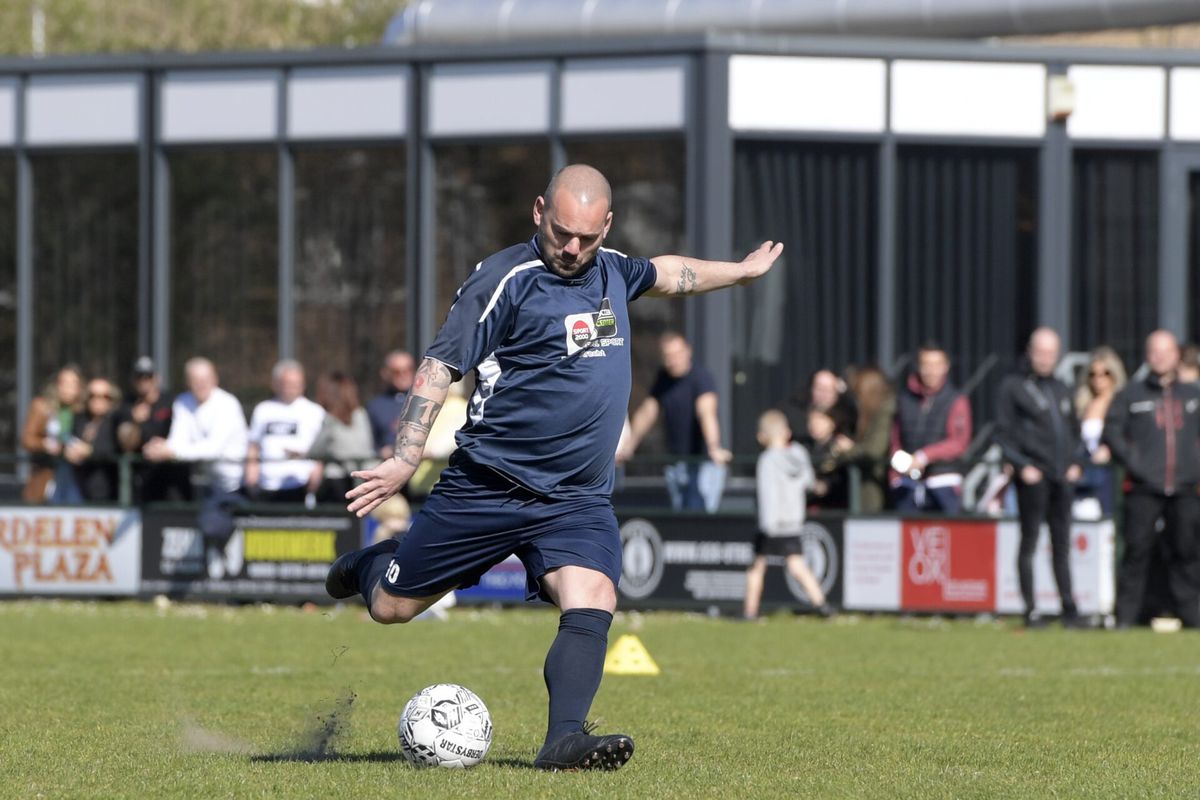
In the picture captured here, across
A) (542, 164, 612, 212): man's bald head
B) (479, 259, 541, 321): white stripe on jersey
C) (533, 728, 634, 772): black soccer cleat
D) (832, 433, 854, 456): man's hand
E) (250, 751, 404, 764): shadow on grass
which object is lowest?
(250, 751, 404, 764): shadow on grass

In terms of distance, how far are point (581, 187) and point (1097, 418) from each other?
10.7 metres

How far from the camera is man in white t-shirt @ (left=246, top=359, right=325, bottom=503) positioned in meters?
17.8

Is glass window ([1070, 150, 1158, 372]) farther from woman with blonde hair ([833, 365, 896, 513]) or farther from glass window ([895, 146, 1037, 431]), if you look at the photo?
woman with blonde hair ([833, 365, 896, 513])

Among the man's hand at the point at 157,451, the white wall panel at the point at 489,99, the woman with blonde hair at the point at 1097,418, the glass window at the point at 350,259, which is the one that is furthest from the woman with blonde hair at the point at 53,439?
the woman with blonde hair at the point at 1097,418

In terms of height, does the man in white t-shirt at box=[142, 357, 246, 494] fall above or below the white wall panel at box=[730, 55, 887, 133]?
below

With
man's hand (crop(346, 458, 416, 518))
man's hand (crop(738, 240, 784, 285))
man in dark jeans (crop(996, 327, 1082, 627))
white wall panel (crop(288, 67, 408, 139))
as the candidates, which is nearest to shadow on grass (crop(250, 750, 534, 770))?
man's hand (crop(346, 458, 416, 518))

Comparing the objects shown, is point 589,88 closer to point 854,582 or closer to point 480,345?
point 854,582

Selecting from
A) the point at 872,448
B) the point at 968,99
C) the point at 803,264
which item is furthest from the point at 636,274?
the point at 968,99

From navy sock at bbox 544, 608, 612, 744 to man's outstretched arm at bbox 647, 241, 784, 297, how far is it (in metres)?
1.24

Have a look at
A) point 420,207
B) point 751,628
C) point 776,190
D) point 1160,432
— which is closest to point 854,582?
point 751,628

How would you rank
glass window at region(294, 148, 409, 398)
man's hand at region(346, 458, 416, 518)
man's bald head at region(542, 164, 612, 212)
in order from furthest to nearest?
glass window at region(294, 148, 409, 398)
man's bald head at region(542, 164, 612, 212)
man's hand at region(346, 458, 416, 518)

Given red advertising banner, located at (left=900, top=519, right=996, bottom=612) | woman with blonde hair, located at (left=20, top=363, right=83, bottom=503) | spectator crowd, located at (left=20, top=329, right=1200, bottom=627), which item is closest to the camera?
spectator crowd, located at (left=20, top=329, right=1200, bottom=627)

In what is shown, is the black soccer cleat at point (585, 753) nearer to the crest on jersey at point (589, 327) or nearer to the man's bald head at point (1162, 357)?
the crest on jersey at point (589, 327)

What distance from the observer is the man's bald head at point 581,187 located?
270 inches
